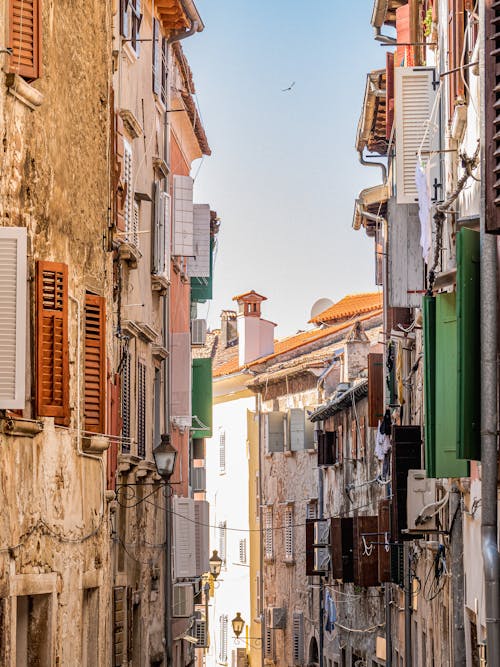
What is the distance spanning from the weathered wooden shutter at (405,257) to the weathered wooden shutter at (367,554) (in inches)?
366

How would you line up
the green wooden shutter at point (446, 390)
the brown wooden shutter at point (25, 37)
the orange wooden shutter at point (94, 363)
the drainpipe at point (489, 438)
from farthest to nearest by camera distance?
the orange wooden shutter at point (94, 363) → the brown wooden shutter at point (25, 37) → the green wooden shutter at point (446, 390) → the drainpipe at point (489, 438)

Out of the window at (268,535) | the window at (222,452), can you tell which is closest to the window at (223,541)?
the window at (222,452)

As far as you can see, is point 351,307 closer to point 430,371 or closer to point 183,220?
point 183,220

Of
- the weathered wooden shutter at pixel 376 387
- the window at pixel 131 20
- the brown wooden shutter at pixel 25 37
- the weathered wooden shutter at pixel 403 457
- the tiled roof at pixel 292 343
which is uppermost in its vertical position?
the window at pixel 131 20

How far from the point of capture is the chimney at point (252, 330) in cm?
6116

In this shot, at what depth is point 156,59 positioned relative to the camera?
26.5 metres

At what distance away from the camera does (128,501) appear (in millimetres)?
22703

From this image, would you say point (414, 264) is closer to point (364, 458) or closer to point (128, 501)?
point (128, 501)

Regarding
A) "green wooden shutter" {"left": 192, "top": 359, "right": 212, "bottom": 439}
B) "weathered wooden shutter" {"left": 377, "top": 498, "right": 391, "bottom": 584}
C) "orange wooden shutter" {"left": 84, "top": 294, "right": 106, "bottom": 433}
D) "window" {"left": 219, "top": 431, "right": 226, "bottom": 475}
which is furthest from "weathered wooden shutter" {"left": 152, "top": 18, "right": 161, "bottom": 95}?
"window" {"left": 219, "top": 431, "right": 226, "bottom": 475}

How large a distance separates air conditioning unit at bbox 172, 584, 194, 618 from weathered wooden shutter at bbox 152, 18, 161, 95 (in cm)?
920

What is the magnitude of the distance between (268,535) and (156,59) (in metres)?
29.4

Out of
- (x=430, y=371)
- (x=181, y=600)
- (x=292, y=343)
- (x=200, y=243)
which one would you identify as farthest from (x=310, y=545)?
(x=430, y=371)

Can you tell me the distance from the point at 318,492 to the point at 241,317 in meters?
17.0

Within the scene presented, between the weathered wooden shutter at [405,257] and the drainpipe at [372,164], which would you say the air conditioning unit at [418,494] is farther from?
the drainpipe at [372,164]
